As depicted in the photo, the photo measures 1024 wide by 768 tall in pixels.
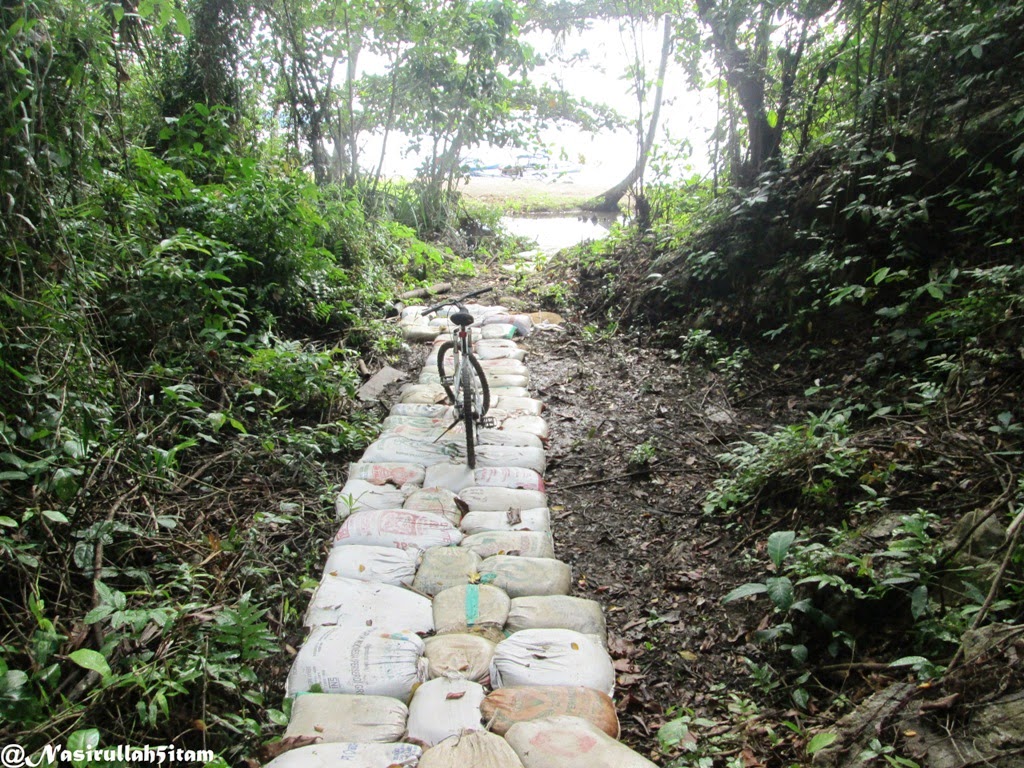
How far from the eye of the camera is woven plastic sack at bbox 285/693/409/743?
5.50 ft

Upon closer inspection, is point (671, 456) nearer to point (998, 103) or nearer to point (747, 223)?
point (747, 223)

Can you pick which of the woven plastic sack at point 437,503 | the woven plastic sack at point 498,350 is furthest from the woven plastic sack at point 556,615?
the woven plastic sack at point 498,350

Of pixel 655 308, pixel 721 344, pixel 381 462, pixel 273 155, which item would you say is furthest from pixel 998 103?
pixel 273 155

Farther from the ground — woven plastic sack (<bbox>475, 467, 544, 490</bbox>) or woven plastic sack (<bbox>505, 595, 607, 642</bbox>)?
woven plastic sack (<bbox>475, 467, 544, 490</bbox>)

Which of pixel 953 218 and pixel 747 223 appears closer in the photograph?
pixel 953 218

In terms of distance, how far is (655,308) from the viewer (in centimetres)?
A: 525

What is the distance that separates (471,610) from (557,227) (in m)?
8.60

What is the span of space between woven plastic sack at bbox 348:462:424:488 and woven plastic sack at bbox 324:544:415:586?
0.59 metres

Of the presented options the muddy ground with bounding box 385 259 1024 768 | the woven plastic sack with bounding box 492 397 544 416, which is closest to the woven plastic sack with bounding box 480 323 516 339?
the muddy ground with bounding box 385 259 1024 768

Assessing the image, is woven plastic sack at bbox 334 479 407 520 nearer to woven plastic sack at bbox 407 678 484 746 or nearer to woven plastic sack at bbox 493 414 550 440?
woven plastic sack at bbox 493 414 550 440

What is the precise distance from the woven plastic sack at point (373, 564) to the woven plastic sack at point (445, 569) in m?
0.04

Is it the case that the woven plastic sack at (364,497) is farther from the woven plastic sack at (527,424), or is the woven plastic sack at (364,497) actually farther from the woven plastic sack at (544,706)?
the woven plastic sack at (544,706)

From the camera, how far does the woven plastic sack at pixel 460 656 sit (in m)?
1.90

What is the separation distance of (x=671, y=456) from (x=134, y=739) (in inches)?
103
